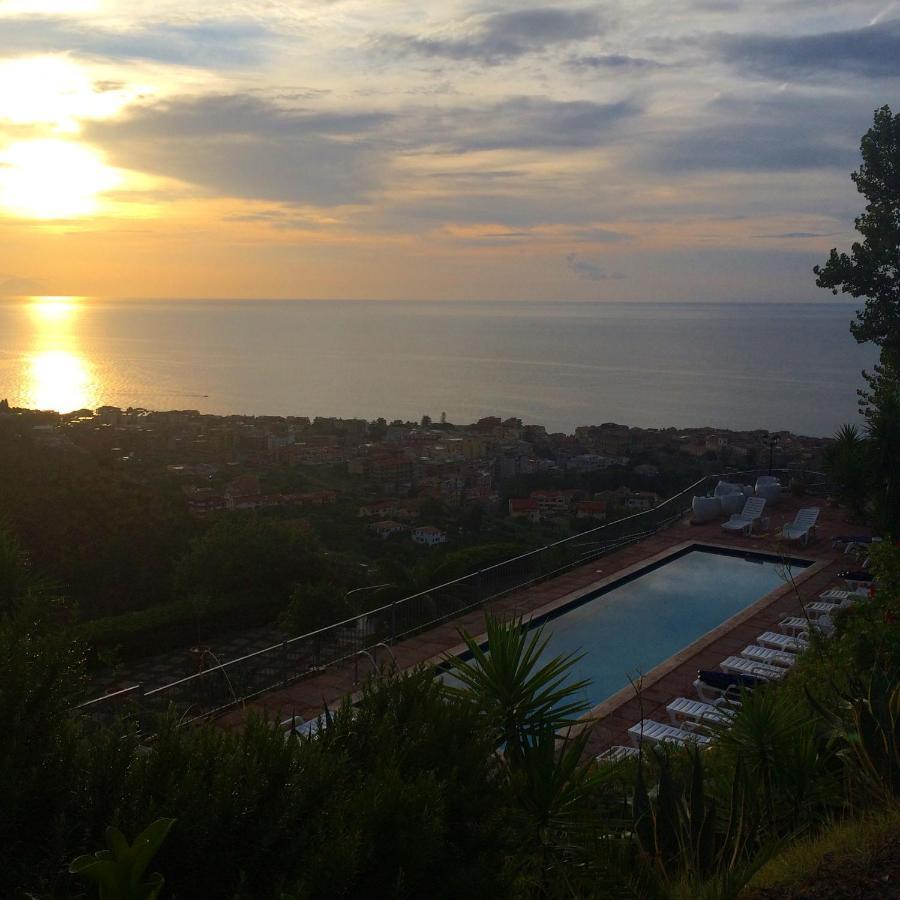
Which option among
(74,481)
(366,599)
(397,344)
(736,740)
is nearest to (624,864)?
(736,740)

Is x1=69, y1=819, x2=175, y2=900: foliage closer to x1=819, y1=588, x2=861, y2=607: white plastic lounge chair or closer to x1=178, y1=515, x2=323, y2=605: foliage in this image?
x1=819, y1=588, x2=861, y2=607: white plastic lounge chair

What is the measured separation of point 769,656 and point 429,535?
1673 cm

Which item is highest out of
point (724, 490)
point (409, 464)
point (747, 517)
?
point (724, 490)

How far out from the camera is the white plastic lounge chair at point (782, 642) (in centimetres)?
841

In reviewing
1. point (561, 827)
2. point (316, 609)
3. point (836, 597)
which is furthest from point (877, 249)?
point (561, 827)

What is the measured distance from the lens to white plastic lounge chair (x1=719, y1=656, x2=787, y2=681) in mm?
7621

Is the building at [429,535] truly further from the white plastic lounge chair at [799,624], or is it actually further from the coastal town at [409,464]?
the white plastic lounge chair at [799,624]

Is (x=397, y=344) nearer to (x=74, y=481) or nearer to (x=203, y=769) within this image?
(x=74, y=481)

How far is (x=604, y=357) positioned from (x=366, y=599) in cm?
11877

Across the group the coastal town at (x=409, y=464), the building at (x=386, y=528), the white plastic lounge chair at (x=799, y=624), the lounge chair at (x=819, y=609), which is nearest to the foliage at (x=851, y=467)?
the lounge chair at (x=819, y=609)

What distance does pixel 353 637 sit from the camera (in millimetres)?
8102

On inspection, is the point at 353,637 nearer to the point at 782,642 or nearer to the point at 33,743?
the point at 782,642

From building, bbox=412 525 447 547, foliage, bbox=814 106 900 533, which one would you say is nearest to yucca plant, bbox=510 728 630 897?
foliage, bbox=814 106 900 533

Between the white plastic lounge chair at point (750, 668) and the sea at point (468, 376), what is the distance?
61654 millimetres
